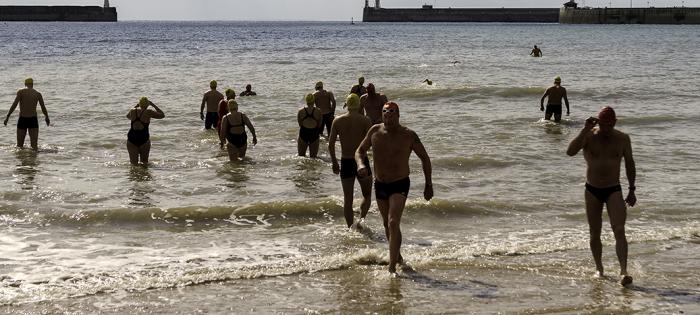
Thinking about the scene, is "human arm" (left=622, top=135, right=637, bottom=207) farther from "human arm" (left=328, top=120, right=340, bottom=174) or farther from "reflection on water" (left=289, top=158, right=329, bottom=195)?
"reflection on water" (left=289, top=158, right=329, bottom=195)

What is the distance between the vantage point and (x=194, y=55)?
64.4m


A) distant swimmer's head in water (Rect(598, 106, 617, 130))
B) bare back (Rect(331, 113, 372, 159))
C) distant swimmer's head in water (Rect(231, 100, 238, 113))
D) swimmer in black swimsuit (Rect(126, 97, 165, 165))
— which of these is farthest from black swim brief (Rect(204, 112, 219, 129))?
distant swimmer's head in water (Rect(598, 106, 617, 130))

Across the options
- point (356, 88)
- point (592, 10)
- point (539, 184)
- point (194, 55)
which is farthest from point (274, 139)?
point (592, 10)

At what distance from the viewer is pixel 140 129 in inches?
611

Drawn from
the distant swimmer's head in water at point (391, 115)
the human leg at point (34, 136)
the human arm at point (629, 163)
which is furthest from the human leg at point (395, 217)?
the human leg at point (34, 136)

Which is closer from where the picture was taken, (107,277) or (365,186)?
(107,277)

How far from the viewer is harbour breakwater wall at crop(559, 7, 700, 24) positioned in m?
146

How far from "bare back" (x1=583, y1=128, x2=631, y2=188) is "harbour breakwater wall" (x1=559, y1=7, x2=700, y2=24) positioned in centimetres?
14839

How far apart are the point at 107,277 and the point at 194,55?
56.7m

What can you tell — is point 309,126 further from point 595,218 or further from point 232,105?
point 595,218

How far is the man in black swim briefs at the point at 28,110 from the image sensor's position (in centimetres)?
1738

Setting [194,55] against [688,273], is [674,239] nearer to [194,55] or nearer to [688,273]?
[688,273]

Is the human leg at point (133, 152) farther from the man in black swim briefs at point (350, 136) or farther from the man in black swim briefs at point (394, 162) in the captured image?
the man in black swim briefs at point (394, 162)

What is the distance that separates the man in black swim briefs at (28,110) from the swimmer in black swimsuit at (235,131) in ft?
12.8
